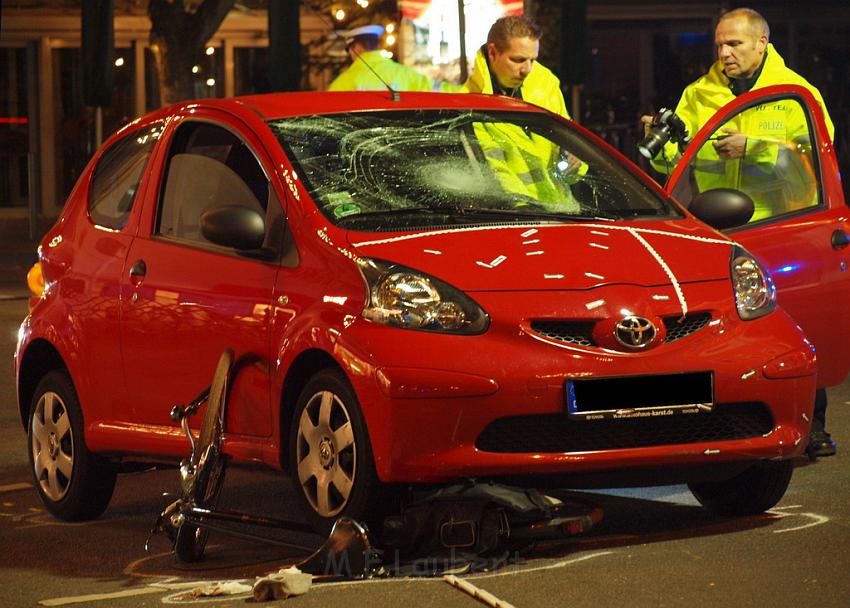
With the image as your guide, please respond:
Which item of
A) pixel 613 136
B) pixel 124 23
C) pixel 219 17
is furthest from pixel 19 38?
pixel 613 136

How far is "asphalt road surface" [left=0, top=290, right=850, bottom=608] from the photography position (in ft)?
19.1

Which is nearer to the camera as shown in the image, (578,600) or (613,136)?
(578,600)

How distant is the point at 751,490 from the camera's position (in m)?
7.10

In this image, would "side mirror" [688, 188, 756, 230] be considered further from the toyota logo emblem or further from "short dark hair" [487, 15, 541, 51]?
"short dark hair" [487, 15, 541, 51]

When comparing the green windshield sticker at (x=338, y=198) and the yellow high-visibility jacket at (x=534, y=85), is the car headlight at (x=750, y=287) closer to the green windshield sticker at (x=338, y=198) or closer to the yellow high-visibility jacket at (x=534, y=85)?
the green windshield sticker at (x=338, y=198)

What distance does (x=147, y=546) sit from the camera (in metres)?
6.85

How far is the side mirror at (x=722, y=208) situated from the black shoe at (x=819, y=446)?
1391 mm

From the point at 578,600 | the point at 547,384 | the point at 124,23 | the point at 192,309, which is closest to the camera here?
the point at 578,600

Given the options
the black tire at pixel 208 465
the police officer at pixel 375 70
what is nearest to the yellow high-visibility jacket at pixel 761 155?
the black tire at pixel 208 465

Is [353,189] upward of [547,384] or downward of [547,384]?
upward

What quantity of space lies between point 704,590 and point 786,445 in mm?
989

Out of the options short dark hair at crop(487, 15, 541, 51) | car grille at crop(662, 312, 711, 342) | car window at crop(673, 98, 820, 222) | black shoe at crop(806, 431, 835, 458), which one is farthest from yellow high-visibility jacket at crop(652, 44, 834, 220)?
car grille at crop(662, 312, 711, 342)

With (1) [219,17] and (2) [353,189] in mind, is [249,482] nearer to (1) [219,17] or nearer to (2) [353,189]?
(2) [353,189]

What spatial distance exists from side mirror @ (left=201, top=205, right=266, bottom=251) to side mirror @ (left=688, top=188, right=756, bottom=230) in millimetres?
1653
